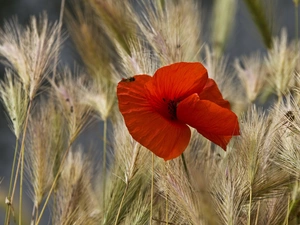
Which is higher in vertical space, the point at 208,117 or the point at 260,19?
the point at 260,19

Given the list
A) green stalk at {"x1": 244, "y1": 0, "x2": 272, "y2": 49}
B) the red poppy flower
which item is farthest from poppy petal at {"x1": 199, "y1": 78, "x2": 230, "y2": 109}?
green stalk at {"x1": 244, "y1": 0, "x2": 272, "y2": 49}

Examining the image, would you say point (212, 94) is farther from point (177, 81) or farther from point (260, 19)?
point (260, 19)

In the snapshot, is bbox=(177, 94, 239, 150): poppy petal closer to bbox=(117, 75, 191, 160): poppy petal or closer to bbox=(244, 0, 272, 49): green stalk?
bbox=(117, 75, 191, 160): poppy petal

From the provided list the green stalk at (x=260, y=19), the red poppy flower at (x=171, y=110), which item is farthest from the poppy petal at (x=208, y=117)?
the green stalk at (x=260, y=19)

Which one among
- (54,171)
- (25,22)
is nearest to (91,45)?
(54,171)

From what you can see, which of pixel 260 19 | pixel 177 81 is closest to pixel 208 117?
pixel 177 81

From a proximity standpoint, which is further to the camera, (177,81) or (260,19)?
(260,19)
